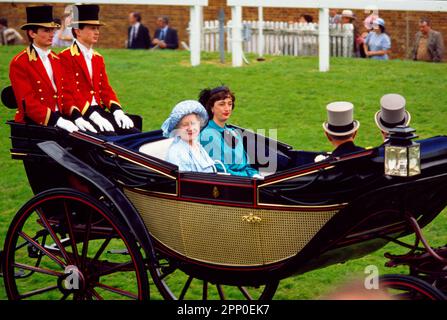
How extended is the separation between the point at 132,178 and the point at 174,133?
1.33ft

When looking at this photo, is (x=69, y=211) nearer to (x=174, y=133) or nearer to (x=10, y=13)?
(x=174, y=133)

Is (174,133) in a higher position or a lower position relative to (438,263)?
higher

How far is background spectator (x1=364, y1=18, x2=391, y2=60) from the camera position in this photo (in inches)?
565

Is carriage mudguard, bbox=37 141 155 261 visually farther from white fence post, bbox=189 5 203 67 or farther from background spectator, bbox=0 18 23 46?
background spectator, bbox=0 18 23 46

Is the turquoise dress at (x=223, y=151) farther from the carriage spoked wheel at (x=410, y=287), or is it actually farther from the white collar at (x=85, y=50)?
the carriage spoked wheel at (x=410, y=287)

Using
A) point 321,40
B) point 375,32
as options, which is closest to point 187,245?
point 321,40

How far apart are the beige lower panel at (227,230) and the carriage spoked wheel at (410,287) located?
497 millimetres

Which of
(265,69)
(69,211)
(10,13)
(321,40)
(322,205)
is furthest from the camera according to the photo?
(10,13)

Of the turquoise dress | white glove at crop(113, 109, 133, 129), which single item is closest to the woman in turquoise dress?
the turquoise dress

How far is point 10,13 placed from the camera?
20.6 m

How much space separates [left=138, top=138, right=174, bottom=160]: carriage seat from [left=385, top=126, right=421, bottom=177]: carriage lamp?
1.76m

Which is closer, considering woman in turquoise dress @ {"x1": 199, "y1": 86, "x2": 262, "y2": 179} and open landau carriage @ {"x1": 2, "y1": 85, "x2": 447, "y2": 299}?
open landau carriage @ {"x1": 2, "y1": 85, "x2": 447, "y2": 299}

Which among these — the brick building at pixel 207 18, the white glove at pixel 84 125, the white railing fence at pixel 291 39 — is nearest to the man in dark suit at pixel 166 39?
the white railing fence at pixel 291 39
